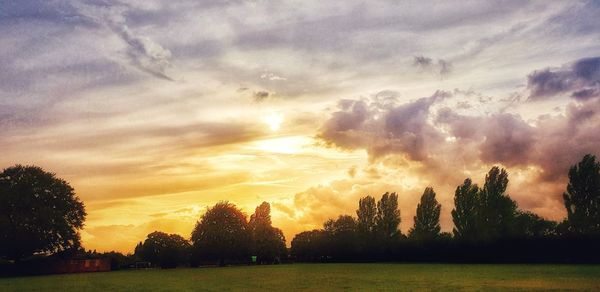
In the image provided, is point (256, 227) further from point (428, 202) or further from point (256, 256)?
point (428, 202)

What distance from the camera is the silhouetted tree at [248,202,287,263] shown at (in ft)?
385

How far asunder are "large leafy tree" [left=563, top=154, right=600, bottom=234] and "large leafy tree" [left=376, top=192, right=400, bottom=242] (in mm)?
36077

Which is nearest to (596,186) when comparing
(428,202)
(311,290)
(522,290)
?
(428,202)

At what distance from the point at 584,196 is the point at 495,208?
12.4 m

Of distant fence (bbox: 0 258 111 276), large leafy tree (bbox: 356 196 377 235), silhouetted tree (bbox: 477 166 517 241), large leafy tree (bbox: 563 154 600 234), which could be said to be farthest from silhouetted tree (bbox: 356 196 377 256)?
distant fence (bbox: 0 258 111 276)

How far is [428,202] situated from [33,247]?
67475 millimetres

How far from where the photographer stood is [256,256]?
117062 mm

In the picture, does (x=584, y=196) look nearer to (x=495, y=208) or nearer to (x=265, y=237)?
(x=495, y=208)

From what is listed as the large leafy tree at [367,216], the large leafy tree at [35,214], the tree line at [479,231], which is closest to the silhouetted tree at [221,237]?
the tree line at [479,231]

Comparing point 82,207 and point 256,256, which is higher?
point 82,207

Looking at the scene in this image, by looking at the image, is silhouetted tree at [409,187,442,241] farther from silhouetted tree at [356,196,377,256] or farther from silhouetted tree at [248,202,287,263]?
silhouetted tree at [248,202,287,263]

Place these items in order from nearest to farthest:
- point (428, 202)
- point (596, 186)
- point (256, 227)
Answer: point (596, 186)
point (428, 202)
point (256, 227)

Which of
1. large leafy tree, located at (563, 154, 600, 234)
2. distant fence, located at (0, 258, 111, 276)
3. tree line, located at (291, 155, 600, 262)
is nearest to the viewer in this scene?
tree line, located at (291, 155, 600, 262)

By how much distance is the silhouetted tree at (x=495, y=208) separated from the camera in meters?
77.0
